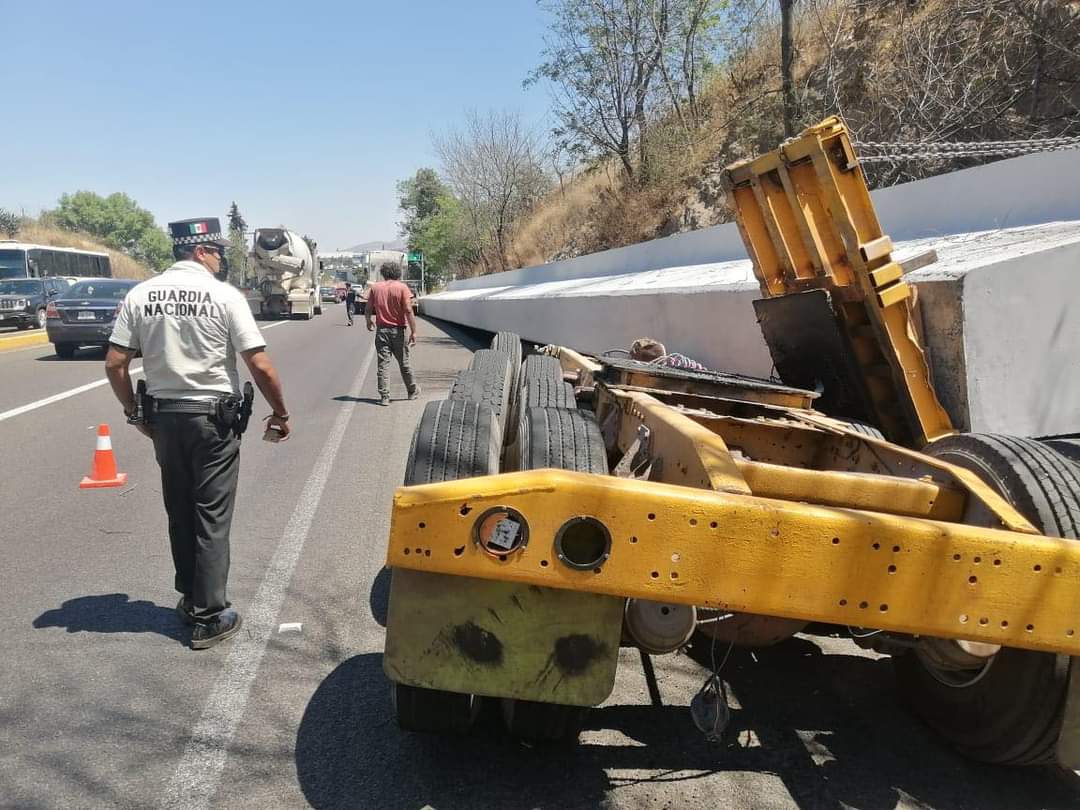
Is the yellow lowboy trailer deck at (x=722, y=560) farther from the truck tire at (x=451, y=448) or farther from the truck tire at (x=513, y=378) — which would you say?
the truck tire at (x=513, y=378)

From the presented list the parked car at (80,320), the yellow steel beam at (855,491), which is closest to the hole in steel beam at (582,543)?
the yellow steel beam at (855,491)

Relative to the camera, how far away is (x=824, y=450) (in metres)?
3.82

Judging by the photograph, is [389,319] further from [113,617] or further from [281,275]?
[281,275]

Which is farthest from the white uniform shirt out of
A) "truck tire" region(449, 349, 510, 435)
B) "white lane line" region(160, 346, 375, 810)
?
"white lane line" region(160, 346, 375, 810)

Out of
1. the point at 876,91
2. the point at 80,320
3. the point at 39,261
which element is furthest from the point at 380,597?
the point at 39,261

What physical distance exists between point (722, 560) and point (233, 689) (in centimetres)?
222

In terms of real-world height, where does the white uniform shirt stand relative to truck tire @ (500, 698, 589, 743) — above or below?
above

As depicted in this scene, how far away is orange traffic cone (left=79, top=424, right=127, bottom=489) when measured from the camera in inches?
267

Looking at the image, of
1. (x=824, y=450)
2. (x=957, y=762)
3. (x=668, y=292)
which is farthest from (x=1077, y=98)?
(x=957, y=762)

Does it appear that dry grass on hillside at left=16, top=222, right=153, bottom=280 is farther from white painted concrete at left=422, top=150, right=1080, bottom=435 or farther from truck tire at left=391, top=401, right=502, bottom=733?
truck tire at left=391, top=401, right=502, bottom=733

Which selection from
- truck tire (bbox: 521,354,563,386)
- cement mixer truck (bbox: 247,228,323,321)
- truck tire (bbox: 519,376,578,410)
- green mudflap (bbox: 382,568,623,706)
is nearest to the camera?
green mudflap (bbox: 382,568,623,706)

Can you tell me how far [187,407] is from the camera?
3.91 m

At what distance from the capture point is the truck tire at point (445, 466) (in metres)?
2.79

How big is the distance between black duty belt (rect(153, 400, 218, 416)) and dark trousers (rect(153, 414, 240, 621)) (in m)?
0.02
